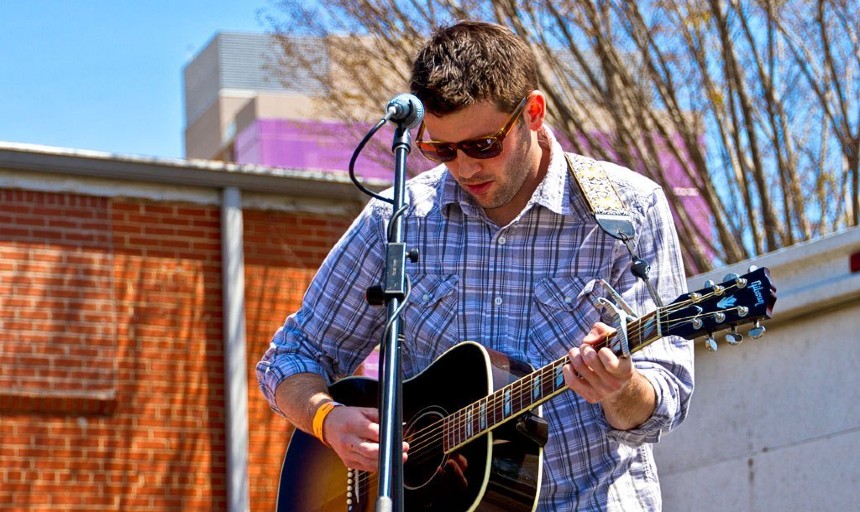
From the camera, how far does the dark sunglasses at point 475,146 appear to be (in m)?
3.55

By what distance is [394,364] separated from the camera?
10.1 ft

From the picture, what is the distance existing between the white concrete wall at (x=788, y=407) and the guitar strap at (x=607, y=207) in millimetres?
1691

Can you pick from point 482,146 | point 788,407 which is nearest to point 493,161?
point 482,146

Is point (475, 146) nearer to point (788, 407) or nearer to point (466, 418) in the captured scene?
point (466, 418)

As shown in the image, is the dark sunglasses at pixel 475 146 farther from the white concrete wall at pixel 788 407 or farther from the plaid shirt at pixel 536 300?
the white concrete wall at pixel 788 407

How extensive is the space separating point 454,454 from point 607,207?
76cm

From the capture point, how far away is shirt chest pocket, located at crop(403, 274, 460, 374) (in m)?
3.67


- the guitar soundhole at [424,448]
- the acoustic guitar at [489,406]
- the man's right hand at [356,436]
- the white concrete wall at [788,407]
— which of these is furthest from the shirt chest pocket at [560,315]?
the white concrete wall at [788,407]

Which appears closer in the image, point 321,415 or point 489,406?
point 489,406

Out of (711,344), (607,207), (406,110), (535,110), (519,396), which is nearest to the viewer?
(711,344)

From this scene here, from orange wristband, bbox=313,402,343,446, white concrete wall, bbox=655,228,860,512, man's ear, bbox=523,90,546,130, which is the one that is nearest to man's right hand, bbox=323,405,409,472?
orange wristband, bbox=313,402,343,446

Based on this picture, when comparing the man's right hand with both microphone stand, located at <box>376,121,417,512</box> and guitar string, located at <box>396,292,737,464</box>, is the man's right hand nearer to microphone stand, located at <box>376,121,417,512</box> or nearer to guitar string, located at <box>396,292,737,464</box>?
guitar string, located at <box>396,292,737,464</box>

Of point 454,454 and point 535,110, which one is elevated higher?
point 535,110

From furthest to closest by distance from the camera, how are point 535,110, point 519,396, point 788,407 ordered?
point 788,407, point 535,110, point 519,396
